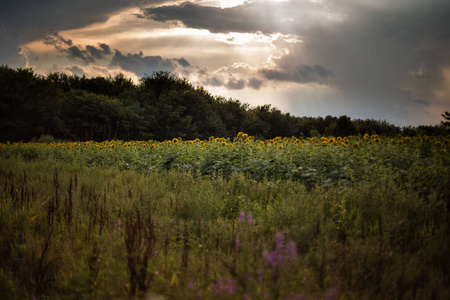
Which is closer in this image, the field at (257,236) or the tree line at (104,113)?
the field at (257,236)

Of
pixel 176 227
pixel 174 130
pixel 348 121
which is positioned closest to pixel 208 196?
pixel 176 227

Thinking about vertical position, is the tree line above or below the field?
above

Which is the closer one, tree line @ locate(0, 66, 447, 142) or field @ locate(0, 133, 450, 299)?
field @ locate(0, 133, 450, 299)

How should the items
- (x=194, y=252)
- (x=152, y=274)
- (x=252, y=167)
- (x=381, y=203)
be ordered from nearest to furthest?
(x=152, y=274), (x=194, y=252), (x=381, y=203), (x=252, y=167)

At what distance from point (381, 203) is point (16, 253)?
4.61 meters

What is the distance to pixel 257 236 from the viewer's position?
3611mm

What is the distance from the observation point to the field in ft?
7.87

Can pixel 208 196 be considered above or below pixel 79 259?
above

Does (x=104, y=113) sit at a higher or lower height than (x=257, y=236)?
higher

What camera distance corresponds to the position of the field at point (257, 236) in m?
2.40

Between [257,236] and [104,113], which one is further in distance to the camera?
[104,113]

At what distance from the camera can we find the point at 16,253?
354 cm

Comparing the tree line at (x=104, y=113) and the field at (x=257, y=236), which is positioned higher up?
the tree line at (x=104, y=113)

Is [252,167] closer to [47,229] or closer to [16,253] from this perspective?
[47,229]
